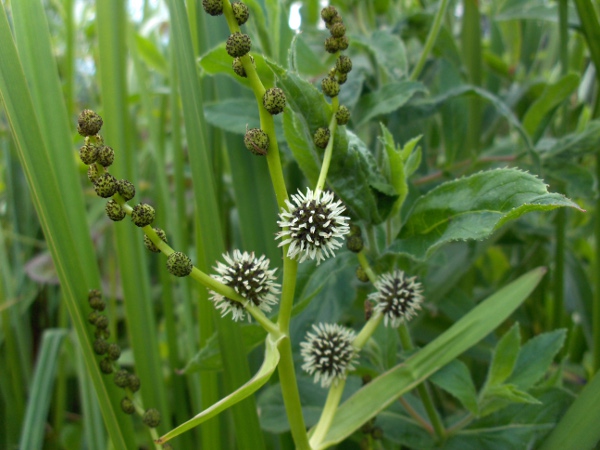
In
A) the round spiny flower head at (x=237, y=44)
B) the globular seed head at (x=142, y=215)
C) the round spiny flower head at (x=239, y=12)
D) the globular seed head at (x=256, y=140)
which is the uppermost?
the round spiny flower head at (x=239, y=12)

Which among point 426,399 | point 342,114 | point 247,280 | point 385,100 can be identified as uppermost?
point 385,100

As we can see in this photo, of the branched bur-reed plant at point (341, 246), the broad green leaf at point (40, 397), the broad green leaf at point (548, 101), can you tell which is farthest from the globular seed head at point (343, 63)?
the broad green leaf at point (40, 397)

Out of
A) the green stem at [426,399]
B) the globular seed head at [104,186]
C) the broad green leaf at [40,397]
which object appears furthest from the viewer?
the broad green leaf at [40,397]

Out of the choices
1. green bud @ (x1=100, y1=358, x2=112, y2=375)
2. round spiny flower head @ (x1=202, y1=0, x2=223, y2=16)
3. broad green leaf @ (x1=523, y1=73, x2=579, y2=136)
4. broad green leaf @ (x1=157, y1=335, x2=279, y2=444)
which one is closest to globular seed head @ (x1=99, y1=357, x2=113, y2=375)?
green bud @ (x1=100, y1=358, x2=112, y2=375)

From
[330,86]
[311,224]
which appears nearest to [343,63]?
[330,86]

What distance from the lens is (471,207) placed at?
1.65ft

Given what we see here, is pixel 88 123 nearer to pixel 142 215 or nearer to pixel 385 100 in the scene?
pixel 142 215

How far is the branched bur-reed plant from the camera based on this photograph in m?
0.43

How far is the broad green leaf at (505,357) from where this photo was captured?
2.10 feet

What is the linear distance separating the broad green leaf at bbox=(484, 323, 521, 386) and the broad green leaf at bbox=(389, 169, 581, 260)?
0.19 m

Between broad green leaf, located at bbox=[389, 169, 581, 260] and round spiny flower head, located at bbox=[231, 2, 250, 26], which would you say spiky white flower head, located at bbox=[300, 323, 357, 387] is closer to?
broad green leaf, located at bbox=[389, 169, 581, 260]

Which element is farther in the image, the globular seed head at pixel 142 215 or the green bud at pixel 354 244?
the green bud at pixel 354 244

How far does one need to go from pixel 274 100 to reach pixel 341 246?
16 centimetres

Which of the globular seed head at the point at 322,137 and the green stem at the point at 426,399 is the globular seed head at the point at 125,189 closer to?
the globular seed head at the point at 322,137
